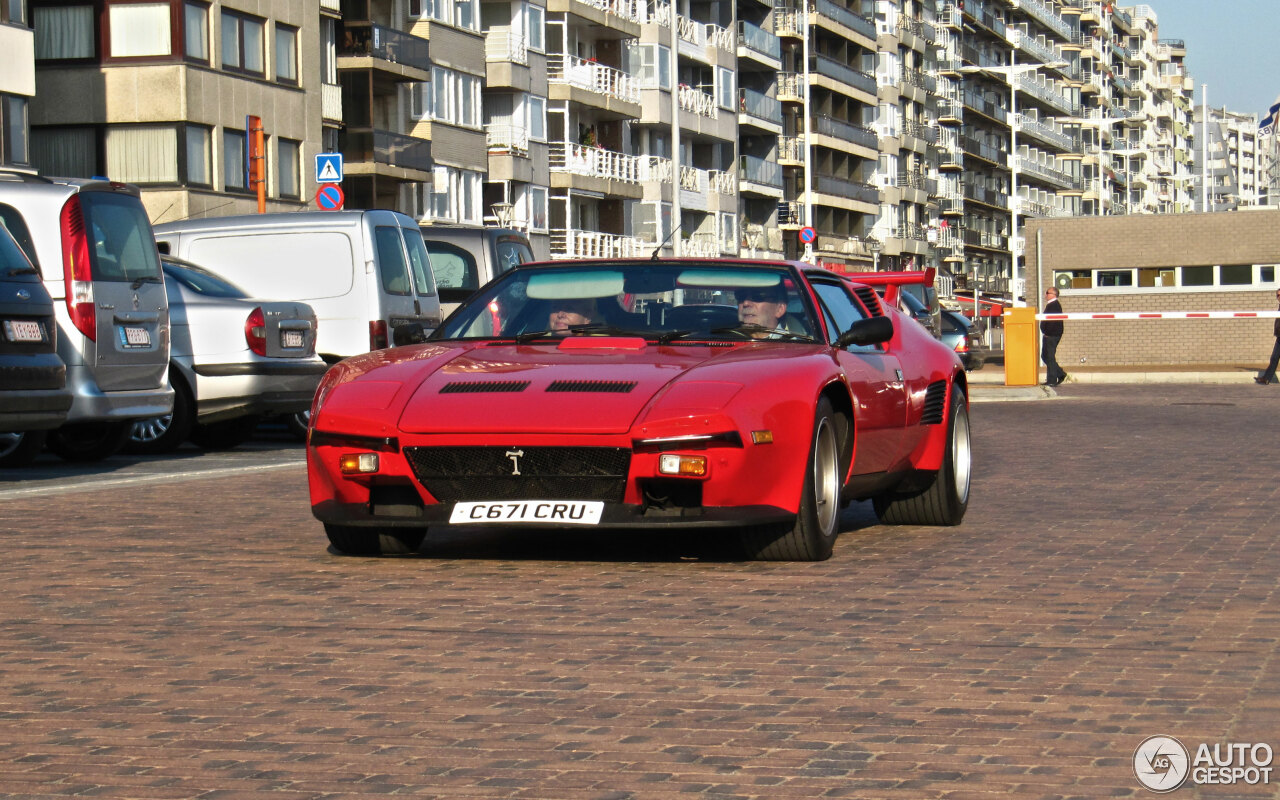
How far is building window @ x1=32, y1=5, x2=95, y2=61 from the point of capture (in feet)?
161

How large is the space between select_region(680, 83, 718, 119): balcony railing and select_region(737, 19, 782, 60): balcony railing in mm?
7029

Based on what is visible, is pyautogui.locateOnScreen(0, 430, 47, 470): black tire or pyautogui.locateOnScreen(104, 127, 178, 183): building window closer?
pyautogui.locateOnScreen(0, 430, 47, 470): black tire

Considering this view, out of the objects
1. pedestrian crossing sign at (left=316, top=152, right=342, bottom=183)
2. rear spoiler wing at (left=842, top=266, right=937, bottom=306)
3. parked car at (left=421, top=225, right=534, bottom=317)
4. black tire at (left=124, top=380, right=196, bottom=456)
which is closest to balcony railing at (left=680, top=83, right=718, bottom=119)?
pedestrian crossing sign at (left=316, top=152, right=342, bottom=183)

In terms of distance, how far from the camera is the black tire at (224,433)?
19.1 meters

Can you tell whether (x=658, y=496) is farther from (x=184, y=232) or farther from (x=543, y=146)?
(x=543, y=146)

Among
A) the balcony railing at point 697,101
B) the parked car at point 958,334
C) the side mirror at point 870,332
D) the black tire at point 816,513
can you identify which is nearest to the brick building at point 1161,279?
the parked car at point 958,334

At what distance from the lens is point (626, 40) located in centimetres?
7769

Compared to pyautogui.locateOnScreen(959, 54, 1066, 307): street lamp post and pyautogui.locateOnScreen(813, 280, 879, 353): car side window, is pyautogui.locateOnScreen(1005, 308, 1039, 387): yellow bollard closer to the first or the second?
pyautogui.locateOnScreen(813, 280, 879, 353): car side window

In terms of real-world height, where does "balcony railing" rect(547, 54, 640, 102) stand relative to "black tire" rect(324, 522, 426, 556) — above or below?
above

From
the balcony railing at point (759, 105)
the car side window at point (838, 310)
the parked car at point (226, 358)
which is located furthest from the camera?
the balcony railing at point (759, 105)

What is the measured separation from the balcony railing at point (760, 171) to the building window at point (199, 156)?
44.4 m

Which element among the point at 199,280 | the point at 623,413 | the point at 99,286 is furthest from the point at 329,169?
the point at 623,413

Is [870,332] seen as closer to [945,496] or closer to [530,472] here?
[945,496]

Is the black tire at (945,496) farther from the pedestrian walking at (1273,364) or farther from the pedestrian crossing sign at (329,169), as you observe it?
the pedestrian walking at (1273,364)
